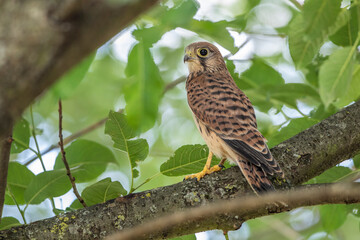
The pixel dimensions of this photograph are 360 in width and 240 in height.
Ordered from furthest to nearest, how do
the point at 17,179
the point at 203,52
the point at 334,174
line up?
the point at 203,52, the point at 334,174, the point at 17,179

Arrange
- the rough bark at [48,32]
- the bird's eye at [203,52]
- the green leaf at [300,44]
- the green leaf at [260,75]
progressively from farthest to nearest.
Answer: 1. the bird's eye at [203,52]
2. the green leaf at [260,75]
3. the green leaf at [300,44]
4. the rough bark at [48,32]

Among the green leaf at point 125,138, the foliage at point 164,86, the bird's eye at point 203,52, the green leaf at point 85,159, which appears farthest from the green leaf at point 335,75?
the bird's eye at point 203,52

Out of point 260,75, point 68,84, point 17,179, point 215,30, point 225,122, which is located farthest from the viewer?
point 260,75

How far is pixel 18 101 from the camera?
135 centimetres

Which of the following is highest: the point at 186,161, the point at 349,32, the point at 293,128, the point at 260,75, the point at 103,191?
the point at 260,75

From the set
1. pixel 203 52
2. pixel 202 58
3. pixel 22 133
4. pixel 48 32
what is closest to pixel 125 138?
pixel 22 133

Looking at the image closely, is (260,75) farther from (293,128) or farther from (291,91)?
(293,128)

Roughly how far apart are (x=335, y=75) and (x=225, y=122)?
63.1 inches

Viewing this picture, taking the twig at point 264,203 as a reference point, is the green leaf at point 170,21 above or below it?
above

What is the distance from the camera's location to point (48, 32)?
128 centimetres

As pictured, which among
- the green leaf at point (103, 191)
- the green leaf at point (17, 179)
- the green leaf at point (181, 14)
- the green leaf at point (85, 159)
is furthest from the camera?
the green leaf at point (85, 159)

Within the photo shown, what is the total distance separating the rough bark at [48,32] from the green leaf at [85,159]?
2610 mm

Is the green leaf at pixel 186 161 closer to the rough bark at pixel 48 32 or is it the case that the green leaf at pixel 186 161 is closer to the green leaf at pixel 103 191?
the green leaf at pixel 103 191

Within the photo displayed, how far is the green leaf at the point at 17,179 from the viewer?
3782mm
